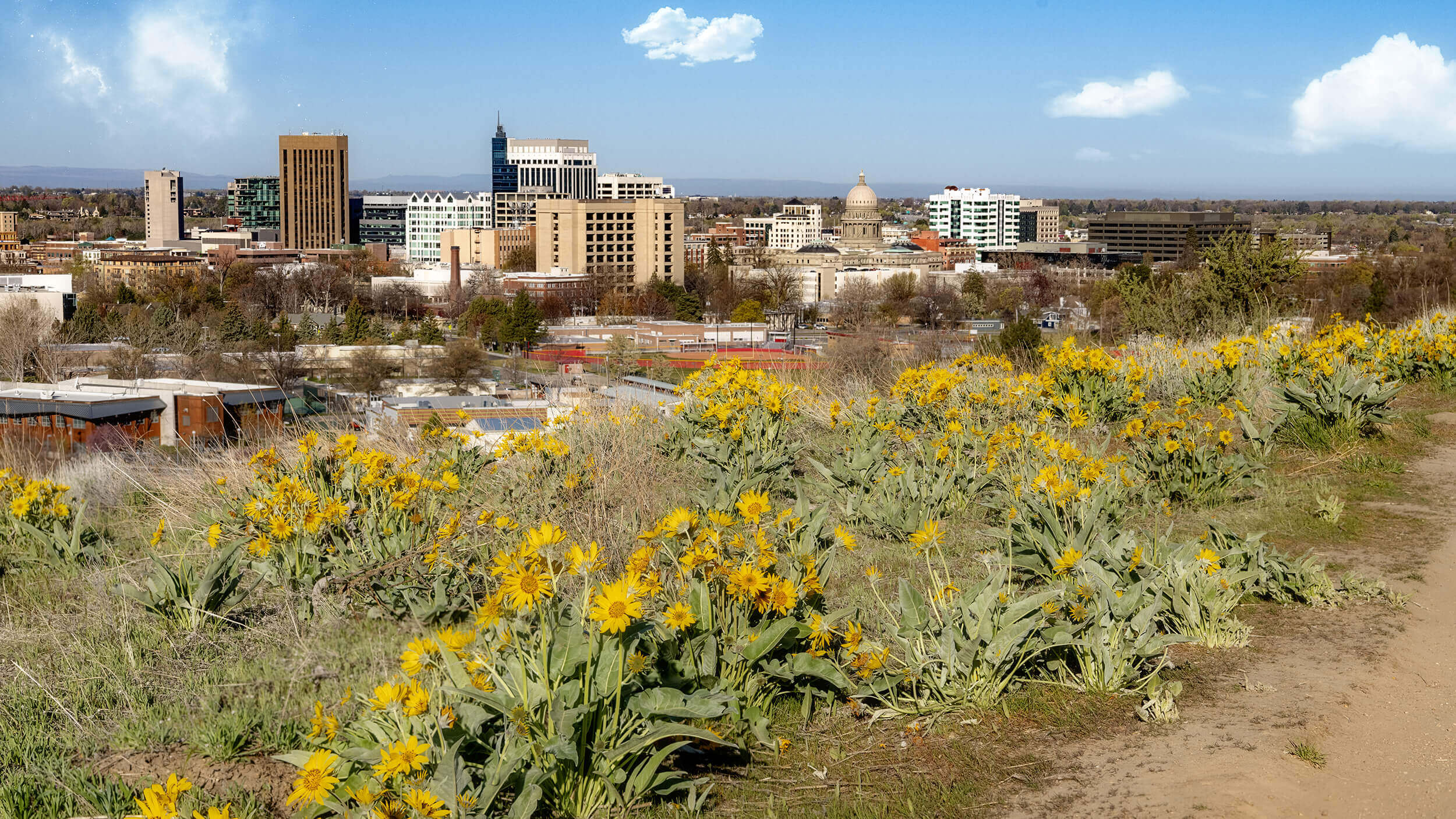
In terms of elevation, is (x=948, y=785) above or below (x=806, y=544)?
below

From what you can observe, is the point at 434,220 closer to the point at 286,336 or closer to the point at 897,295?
the point at 897,295

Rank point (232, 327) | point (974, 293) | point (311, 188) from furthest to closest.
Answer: point (311, 188) → point (974, 293) → point (232, 327)

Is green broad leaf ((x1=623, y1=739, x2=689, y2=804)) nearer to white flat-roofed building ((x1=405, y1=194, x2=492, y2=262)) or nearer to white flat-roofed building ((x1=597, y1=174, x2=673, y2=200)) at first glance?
white flat-roofed building ((x1=405, y1=194, x2=492, y2=262))

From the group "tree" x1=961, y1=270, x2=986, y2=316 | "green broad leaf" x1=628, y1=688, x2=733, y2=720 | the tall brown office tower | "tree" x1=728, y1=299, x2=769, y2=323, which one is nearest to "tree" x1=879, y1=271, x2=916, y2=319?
"tree" x1=961, y1=270, x2=986, y2=316

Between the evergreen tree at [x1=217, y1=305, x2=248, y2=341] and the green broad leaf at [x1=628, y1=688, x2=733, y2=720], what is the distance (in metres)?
56.8

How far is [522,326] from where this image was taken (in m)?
61.2

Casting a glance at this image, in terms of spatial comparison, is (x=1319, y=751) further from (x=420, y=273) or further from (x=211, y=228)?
(x=211, y=228)

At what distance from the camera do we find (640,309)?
275ft

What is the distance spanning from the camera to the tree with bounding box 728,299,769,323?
75750mm

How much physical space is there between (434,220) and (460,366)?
10834 cm

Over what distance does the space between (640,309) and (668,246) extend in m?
17.6

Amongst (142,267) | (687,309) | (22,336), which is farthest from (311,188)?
(22,336)

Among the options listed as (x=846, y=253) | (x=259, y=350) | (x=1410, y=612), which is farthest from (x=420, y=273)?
(x=1410, y=612)

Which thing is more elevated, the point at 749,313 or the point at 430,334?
the point at 749,313
